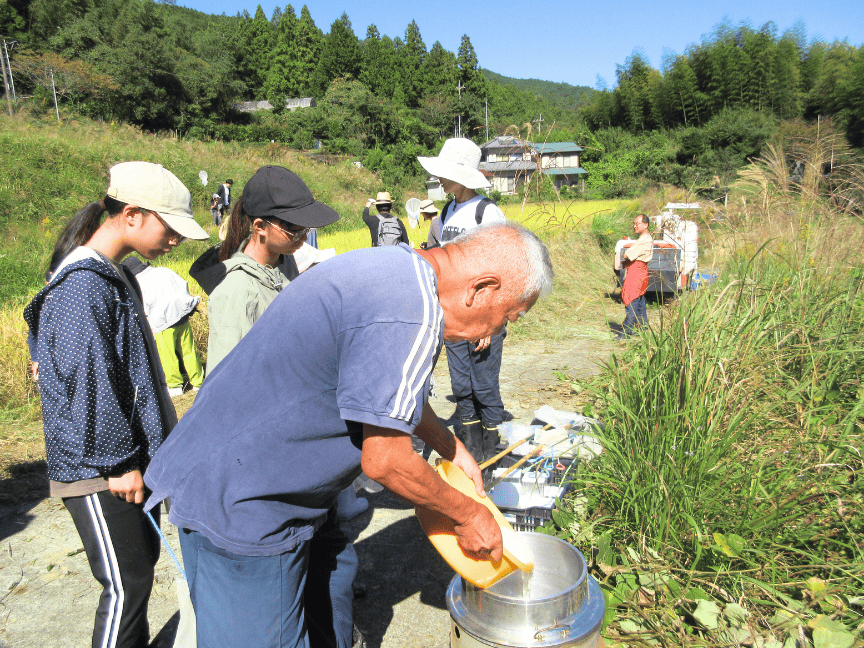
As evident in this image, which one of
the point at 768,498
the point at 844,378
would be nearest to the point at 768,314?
the point at 844,378

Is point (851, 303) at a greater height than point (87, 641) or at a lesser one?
greater

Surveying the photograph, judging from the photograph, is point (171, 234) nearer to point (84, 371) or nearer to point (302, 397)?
point (84, 371)

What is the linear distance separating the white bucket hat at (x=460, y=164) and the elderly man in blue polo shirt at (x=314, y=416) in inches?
98.1

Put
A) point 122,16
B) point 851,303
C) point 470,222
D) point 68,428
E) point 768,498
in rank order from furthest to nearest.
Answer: point 122,16, point 470,222, point 851,303, point 768,498, point 68,428

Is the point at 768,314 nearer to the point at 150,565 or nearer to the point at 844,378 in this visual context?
the point at 844,378

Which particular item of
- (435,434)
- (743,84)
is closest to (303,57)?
(743,84)

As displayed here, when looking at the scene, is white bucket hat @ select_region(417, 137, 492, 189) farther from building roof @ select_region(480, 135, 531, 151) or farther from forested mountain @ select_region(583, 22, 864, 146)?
forested mountain @ select_region(583, 22, 864, 146)

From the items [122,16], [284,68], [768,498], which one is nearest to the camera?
[768,498]

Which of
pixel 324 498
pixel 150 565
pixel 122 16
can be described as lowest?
pixel 150 565

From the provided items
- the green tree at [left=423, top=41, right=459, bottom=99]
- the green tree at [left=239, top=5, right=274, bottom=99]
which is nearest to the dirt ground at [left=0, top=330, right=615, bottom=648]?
the green tree at [left=423, top=41, right=459, bottom=99]

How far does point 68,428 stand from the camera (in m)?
1.72

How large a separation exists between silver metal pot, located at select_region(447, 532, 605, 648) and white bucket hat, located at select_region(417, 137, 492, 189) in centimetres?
266

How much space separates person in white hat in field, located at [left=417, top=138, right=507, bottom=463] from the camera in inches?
151

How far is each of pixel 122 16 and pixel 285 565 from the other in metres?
58.5
